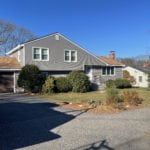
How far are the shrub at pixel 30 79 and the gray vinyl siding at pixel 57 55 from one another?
5.75 feet

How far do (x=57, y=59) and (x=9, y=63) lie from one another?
5.28m

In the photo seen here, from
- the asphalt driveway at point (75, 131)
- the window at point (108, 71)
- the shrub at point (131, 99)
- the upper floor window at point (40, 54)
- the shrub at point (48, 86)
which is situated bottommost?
the asphalt driveway at point (75, 131)

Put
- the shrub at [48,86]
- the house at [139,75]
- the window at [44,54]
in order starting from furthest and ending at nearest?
the house at [139,75] < the window at [44,54] < the shrub at [48,86]

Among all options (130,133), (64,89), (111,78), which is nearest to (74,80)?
(64,89)

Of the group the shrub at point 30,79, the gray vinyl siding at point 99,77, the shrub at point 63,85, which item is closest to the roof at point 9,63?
the shrub at point 30,79

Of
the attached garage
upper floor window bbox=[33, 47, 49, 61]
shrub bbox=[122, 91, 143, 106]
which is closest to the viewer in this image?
shrub bbox=[122, 91, 143, 106]

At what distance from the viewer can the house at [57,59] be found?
25797 mm

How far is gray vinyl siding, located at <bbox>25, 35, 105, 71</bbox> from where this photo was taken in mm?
26109

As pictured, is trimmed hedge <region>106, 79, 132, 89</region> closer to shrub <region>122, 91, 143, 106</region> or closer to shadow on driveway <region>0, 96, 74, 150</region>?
shrub <region>122, 91, 143, 106</region>

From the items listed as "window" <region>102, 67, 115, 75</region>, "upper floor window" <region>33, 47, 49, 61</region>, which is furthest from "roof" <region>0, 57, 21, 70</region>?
"window" <region>102, 67, 115, 75</region>

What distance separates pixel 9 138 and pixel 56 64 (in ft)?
66.8

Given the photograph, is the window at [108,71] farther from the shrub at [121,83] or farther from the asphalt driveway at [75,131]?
the asphalt driveway at [75,131]

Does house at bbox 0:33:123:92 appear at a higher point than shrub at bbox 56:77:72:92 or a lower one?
higher

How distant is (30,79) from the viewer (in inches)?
934
